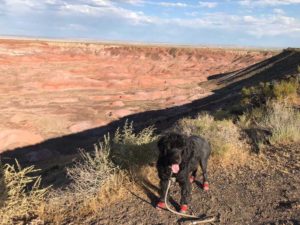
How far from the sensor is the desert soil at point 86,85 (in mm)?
32281

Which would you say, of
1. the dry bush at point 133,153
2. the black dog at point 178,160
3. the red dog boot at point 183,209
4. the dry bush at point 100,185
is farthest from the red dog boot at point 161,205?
the dry bush at point 133,153

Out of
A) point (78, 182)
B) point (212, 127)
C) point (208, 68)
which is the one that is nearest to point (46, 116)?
point (212, 127)

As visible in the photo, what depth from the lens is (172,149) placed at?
545 cm

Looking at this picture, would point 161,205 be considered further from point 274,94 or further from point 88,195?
point 274,94

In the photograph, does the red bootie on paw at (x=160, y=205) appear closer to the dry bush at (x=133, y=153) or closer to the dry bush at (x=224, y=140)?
the dry bush at (x=133, y=153)

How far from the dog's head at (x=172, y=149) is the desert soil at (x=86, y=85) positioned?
64.6ft

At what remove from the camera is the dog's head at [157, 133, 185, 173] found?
213 inches

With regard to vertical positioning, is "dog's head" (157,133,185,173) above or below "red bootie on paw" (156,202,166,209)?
above

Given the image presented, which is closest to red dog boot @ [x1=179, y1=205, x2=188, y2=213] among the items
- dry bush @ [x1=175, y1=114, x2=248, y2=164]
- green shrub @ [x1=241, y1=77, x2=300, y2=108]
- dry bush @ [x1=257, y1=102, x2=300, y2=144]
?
dry bush @ [x1=175, y1=114, x2=248, y2=164]

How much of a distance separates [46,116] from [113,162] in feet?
91.4

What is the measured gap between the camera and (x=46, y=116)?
3384 cm

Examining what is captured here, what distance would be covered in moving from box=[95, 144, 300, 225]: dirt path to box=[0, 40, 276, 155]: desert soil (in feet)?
61.6

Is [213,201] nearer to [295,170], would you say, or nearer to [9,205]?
[295,170]

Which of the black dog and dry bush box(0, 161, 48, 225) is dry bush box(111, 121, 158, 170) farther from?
dry bush box(0, 161, 48, 225)
